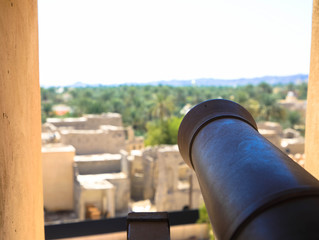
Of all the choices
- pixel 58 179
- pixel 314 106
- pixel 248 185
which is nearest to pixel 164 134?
pixel 58 179

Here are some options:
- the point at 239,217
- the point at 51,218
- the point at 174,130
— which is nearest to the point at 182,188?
the point at 51,218

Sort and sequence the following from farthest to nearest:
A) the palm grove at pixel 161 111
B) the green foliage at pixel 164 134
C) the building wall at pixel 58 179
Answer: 1. the palm grove at pixel 161 111
2. the green foliage at pixel 164 134
3. the building wall at pixel 58 179

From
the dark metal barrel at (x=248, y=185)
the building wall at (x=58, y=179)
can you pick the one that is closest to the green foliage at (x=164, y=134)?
the building wall at (x=58, y=179)

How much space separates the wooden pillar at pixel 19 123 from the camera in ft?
5.00

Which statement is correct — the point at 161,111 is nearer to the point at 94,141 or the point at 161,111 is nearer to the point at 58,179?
the point at 94,141

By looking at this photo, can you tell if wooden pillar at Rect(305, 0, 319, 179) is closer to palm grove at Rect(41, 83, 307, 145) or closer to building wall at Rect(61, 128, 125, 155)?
building wall at Rect(61, 128, 125, 155)

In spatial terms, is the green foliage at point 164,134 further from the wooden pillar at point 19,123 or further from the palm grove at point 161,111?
the wooden pillar at point 19,123

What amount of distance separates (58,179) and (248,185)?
11.8 meters

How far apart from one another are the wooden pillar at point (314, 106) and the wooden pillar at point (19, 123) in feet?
5.29

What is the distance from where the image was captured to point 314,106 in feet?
7.68

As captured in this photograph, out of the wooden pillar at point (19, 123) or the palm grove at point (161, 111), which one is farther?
the palm grove at point (161, 111)

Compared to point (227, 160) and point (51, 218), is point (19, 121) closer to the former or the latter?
point (227, 160)

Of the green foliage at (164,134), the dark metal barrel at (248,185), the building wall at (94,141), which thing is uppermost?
the dark metal barrel at (248,185)

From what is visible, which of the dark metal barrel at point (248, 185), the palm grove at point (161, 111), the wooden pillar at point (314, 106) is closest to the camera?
the dark metal barrel at point (248, 185)
